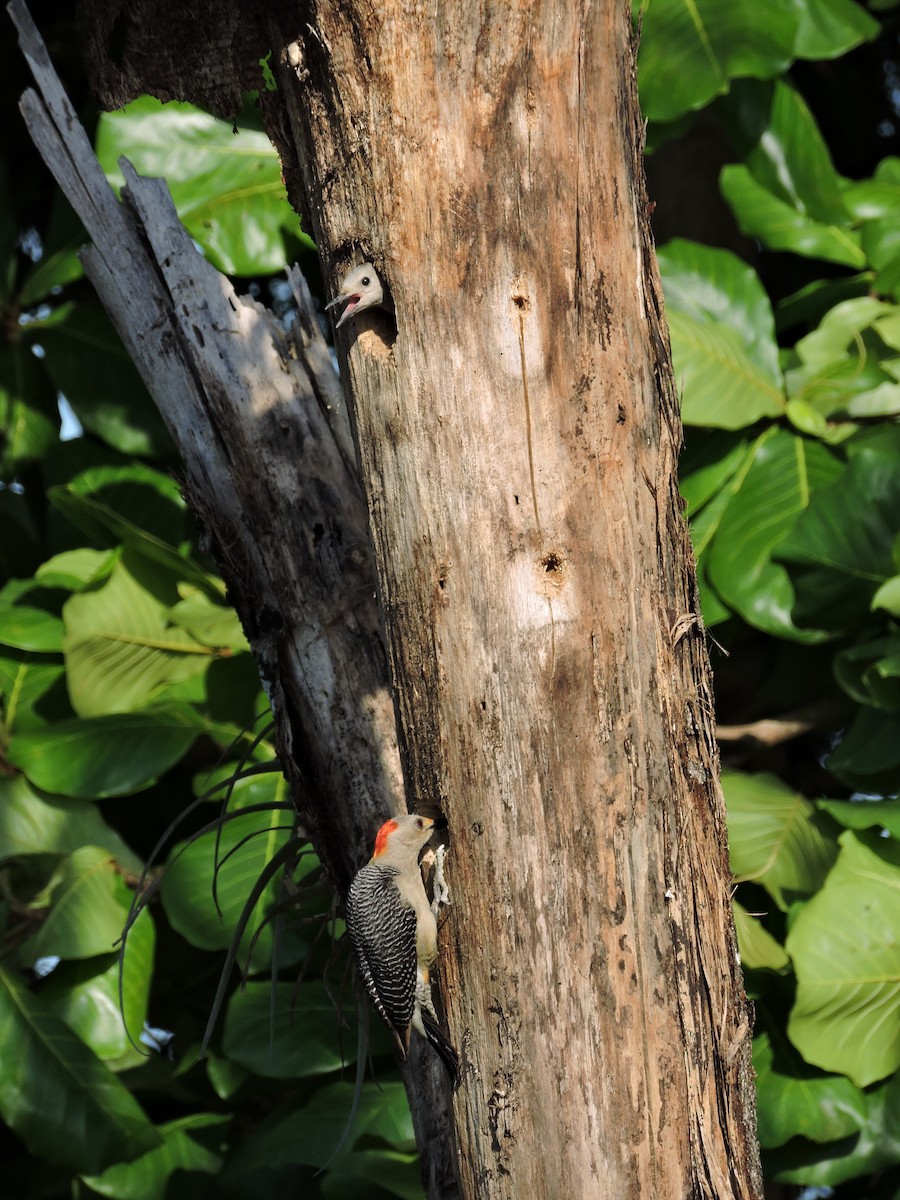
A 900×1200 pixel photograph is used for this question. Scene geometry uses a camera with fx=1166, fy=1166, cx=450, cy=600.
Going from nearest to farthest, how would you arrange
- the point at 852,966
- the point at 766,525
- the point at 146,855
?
the point at 852,966 < the point at 766,525 < the point at 146,855

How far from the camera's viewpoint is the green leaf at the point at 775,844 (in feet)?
6.98

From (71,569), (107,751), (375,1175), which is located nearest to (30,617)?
(71,569)

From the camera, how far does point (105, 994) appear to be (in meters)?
2.32

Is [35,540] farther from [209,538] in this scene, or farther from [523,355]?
[523,355]

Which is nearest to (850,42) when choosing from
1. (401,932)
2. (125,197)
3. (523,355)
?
(125,197)

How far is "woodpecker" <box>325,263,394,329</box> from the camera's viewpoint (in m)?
1.05

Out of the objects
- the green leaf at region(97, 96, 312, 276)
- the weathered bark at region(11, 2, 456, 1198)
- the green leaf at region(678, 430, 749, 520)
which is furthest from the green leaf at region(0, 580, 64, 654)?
the green leaf at region(678, 430, 749, 520)

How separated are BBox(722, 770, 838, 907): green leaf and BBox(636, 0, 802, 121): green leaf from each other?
130 cm

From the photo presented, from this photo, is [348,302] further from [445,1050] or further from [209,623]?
[209,623]

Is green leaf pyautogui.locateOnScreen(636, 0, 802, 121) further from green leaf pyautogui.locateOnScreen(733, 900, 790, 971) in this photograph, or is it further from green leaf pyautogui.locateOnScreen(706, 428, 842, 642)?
green leaf pyautogui.locateOnScreen(733, 900, 790, 971)

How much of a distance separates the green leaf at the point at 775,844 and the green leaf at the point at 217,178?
4.92 ft

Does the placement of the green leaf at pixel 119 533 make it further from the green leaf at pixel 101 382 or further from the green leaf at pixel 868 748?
the green leaf at pixel 868 748

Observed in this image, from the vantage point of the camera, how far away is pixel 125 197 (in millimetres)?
1486

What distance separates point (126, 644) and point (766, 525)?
132cm
